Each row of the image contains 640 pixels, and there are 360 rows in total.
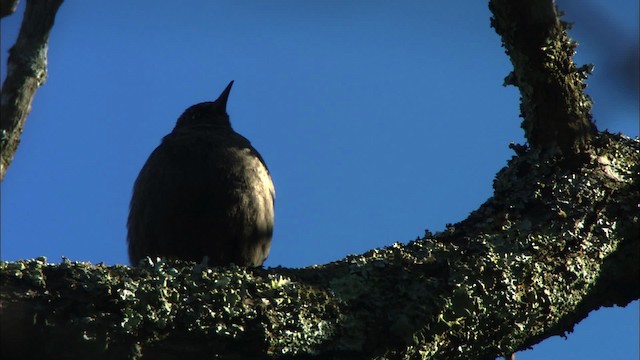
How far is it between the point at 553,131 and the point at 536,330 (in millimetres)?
849

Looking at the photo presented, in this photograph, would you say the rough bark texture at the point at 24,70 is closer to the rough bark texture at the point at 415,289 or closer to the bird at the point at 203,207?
the rough bark texture at the point at 415,289

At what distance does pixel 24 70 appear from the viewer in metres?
2.04

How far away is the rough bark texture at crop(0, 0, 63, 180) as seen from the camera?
1.90 metres

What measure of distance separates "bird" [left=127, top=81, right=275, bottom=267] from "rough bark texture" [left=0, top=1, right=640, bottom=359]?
5.97 feet

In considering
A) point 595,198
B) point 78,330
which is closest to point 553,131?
point 595,198

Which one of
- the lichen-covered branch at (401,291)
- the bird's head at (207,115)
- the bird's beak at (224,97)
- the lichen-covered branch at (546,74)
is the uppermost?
the bird's beak at (224,97)

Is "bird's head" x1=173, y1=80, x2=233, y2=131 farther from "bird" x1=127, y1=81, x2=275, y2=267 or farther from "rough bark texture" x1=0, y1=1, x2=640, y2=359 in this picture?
"rough bark texture" x1=0, y1=1, x2=640, y2=359

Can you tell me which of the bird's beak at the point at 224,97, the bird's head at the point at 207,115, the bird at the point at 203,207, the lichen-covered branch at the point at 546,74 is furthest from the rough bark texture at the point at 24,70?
the bird's beak at the point at 224,97

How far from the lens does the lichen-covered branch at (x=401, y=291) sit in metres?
2.51

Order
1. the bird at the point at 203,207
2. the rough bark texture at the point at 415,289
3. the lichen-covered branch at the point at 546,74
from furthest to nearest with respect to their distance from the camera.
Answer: the bird at the point at 203,207
the lichen-covered branch at the point at 546,74
the rough bark texture at the point at 415,289

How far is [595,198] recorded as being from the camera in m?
3.33

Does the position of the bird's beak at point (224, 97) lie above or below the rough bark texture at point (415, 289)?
above

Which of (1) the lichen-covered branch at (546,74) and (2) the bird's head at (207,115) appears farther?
(2) the bird's head at (207,115)

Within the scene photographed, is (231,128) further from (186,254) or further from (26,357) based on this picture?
(26,357)
